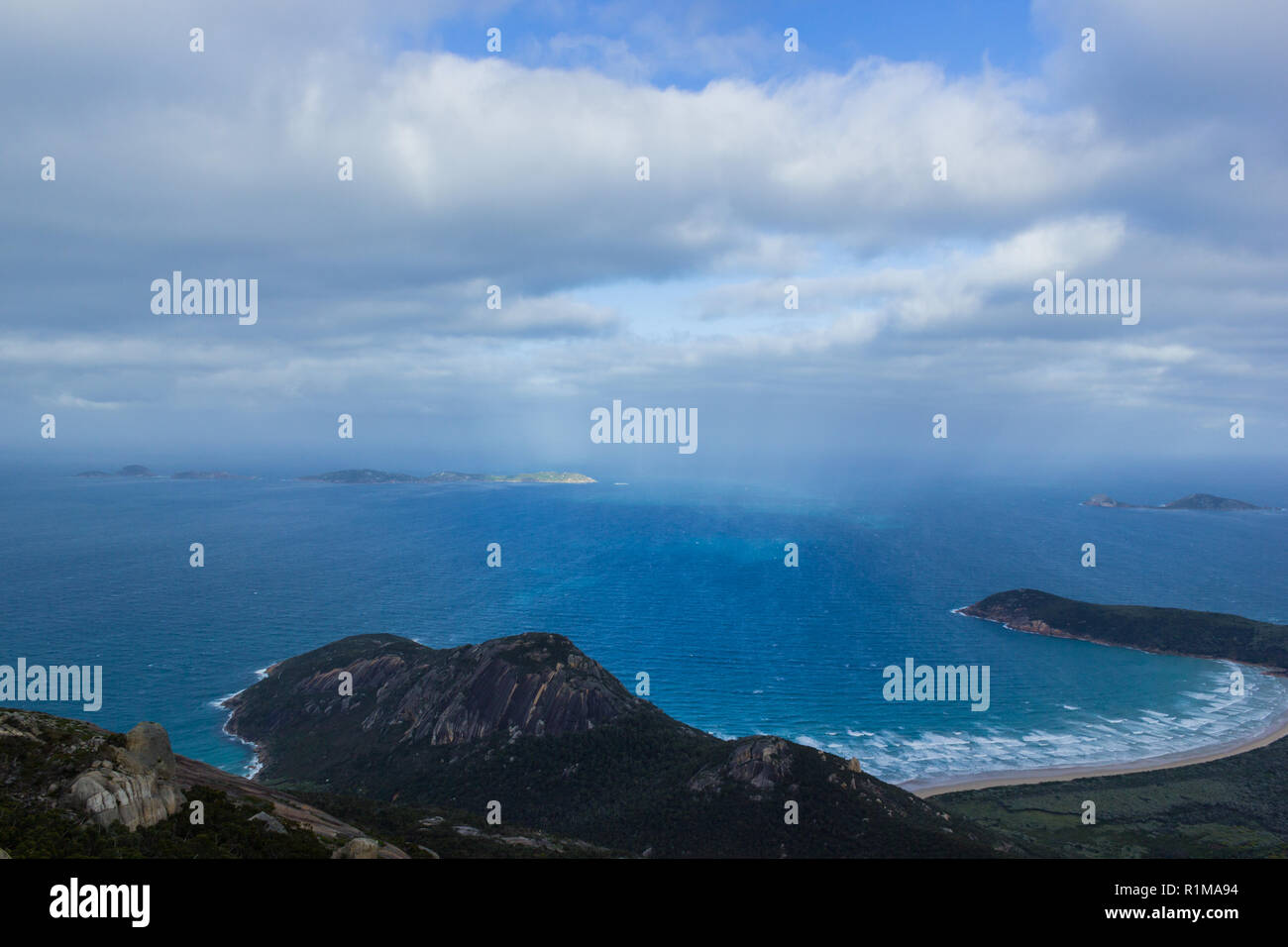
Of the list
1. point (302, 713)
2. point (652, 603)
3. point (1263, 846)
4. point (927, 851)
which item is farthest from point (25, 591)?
point (1263, 846)

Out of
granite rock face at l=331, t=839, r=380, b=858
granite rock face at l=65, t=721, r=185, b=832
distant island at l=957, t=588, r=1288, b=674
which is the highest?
granite rock face at l=65, t=721, r=185, b=832

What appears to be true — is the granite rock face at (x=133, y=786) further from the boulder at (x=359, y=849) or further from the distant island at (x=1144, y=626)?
the distant island at (x=1144, y=626)

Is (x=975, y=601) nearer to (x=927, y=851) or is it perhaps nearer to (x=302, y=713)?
(x=927, y=851)

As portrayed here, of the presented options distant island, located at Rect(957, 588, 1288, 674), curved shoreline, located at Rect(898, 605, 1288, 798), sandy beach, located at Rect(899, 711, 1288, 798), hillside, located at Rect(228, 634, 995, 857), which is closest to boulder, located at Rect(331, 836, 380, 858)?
hillside, located at Rect(228, 634, 995, 857)

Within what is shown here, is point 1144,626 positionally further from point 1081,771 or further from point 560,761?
point 560,761

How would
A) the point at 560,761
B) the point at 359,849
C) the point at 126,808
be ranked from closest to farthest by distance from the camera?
the point at 359,849 → the point at 126,808 → the point at 560,761

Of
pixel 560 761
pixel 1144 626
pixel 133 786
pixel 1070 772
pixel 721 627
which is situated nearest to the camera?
pixel 133 786

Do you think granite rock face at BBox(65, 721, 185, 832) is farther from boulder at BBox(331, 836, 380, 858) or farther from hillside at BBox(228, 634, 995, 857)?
hillside at BBox(228, 634, 995, 857)

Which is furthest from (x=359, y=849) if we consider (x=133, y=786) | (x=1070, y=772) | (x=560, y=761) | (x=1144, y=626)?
(x=1144, y=626)

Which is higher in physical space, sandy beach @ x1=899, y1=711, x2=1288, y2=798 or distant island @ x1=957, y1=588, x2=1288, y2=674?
distant island @ x1=957, y1=588, x2=1288, y2=674
